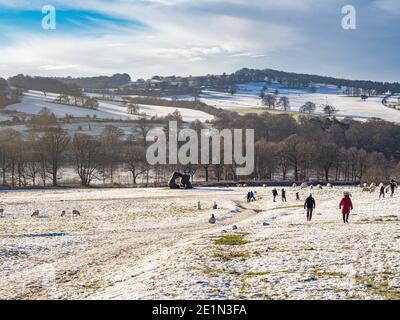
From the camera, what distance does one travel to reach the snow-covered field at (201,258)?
16.5 meters

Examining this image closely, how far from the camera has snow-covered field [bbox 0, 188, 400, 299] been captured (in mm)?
16500

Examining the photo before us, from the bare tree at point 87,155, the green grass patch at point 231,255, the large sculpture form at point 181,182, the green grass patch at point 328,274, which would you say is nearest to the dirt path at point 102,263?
the green grass patch at point 231,255

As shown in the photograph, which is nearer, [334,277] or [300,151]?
[334,277]

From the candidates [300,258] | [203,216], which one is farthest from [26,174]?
[300,258]

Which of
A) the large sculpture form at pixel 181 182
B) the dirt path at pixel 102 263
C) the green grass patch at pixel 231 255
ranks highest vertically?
the green grass patch at pixel 231 255

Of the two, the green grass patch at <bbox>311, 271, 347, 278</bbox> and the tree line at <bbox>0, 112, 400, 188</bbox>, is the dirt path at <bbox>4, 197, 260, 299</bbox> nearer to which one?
the green grass patch at <bbox>311, 271, 347, 278</bbox>

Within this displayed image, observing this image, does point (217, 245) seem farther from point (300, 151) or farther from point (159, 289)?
point (300, 151)

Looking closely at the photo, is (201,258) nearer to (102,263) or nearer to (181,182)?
(102,263)

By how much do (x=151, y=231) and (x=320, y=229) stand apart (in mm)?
12835

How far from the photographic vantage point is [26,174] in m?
111

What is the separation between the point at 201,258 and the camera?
2183 centimetres

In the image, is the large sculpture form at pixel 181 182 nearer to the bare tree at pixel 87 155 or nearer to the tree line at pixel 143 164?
the tree line at pixel 143 164

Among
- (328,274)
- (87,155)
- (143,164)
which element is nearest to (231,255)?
(328,274)
